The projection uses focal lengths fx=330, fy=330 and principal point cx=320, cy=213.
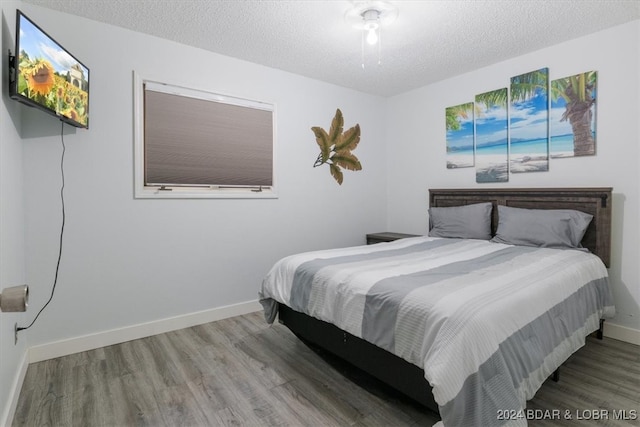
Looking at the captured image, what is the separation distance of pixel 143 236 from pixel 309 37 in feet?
7.04

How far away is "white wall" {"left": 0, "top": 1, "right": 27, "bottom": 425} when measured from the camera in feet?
5.33

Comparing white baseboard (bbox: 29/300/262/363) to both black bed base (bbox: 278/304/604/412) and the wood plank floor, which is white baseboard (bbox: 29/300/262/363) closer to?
the wood plank floor

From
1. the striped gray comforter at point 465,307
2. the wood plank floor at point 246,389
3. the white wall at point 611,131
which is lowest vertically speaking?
the wood plank floor at point 246,389

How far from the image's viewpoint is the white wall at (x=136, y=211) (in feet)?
7.66

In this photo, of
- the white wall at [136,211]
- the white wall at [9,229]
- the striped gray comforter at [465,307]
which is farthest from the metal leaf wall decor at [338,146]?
the white wall at [9,229]

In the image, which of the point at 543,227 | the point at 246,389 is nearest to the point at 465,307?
the point at 246,389

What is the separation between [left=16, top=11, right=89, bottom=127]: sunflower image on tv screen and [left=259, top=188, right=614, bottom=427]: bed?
1.75 metres

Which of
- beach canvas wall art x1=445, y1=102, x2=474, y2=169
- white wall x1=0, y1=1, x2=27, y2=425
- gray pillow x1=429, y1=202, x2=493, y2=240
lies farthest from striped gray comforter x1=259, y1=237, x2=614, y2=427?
white wall x1=0, y1=1, x2=27, y2=425

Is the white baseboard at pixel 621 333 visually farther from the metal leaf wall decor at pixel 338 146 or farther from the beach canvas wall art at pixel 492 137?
the metal leaf wall decor at pixel 338 146

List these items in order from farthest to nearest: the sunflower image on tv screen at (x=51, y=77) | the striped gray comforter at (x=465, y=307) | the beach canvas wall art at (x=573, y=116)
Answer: the beach canvas wall art at (x=573, y=116) < the sunflower image on tv screen at (x=51, y=77) < the striped gray comforter at (x=465, y=307)

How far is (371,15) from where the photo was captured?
7.69ft

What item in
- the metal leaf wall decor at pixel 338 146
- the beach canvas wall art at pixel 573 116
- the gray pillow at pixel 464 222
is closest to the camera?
the beach canvas wall art at pixel 573 116

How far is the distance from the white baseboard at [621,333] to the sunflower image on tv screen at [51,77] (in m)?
4.26

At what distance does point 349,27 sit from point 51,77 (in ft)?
6.73
